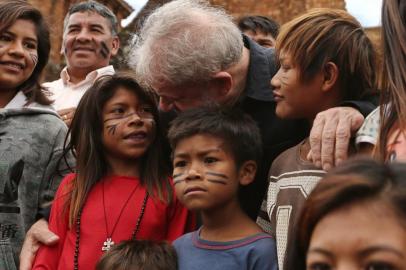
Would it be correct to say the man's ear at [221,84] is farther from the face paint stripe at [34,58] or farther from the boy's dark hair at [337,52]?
the face paint stripe at [34,58]

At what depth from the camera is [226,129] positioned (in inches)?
118

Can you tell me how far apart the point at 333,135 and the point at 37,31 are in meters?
2.11

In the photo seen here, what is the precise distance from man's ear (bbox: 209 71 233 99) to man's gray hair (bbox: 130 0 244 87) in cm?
4

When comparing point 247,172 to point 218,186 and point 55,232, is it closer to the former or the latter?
point 218,186

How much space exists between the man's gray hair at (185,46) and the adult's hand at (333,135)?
101 centimetres

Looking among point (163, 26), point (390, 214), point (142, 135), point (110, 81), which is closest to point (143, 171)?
point (142, 135)

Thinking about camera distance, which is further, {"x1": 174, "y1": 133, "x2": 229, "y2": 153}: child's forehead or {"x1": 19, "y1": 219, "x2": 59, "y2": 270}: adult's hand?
{"x1": 19, "y1": 219, "x2": 59, "y2": 270}: adult's hand

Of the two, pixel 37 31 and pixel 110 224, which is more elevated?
pixel 37 31

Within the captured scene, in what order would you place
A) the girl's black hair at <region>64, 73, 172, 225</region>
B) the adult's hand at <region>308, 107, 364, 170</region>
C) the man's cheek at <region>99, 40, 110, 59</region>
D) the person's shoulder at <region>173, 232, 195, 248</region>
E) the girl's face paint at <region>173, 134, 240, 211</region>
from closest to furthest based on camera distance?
the adult's hand at <region>308, 107, 364, 170</region> < the girl's face paint at <region>173, 134, 240, 211</region> < the person's shoulder at <region>173, 232, 195, 248</region> < the girl's black hair at <region>64, 73, 172, 225</region> < the man's cheek at <region>99, 40, 110, 59</region>

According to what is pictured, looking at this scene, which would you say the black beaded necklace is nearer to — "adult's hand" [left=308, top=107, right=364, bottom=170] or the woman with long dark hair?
the woman with long dark hair

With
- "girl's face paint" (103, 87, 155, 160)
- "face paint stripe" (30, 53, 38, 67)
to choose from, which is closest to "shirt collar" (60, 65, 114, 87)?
"face paint stripe" (30, 53, 38, 67)

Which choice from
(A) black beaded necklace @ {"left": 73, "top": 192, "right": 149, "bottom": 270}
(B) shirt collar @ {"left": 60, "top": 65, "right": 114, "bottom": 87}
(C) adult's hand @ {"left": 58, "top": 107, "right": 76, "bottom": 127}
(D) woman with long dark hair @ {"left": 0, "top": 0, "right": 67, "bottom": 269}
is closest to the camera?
(A) black beaded necklace @ {"left": 73, "top": 192, "right": 149, "bottom": 270}

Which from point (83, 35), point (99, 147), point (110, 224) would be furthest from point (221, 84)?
point (83, 35)

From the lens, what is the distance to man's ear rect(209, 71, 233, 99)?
3.45 m
